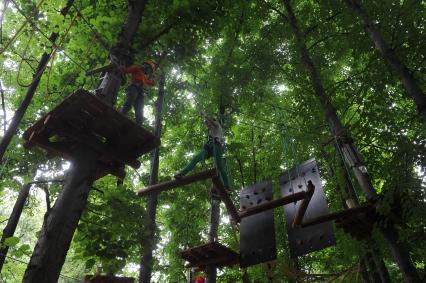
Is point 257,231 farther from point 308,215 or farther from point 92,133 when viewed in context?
point 92,133

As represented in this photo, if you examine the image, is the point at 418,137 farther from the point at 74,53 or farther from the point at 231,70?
the point at 74,53

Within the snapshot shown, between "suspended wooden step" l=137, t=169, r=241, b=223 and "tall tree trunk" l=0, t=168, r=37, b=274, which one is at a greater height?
"tall tree trunk" l=0, t=168, r=37, b=274

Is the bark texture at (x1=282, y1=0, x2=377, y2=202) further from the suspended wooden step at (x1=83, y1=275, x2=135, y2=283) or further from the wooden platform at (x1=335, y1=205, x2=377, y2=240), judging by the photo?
the suspended wooden step at (x1=83, y1=275, x2=135, y2=283)

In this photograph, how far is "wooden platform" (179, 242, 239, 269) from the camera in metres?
7.35

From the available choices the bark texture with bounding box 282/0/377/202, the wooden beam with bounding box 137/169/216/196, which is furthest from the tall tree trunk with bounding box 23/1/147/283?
the bark texture with bounding box 282/0/377/202

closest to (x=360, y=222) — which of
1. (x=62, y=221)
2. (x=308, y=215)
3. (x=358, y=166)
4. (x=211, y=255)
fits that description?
(x=308, y=215)

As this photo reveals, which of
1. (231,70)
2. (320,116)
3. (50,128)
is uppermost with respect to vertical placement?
(231,70)

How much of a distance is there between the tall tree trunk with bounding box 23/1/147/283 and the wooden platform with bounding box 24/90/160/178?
0.73ft

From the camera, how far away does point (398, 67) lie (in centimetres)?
454

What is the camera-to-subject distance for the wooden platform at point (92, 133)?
14.3 ft

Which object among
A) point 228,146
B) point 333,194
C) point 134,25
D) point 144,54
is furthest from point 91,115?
point 333,194

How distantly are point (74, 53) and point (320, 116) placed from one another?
666 cm

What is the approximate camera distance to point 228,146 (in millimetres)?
12852

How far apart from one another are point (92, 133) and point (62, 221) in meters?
1.31
